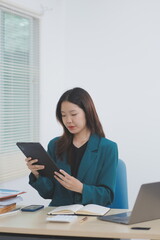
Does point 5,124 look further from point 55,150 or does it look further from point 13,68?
point 55,150

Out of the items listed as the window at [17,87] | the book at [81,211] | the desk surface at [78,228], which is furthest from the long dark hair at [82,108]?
the window at [17,87]

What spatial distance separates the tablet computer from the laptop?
0.40 metres

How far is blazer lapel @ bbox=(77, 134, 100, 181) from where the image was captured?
8.17 feet

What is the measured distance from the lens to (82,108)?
98.8 inches

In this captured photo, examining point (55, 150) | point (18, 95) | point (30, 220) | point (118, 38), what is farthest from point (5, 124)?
point (30, 220)

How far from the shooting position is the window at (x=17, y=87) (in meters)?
3.64

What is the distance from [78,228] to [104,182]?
609mm

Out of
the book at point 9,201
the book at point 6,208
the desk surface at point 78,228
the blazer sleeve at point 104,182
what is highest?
the blazer sleeve at point 104,182

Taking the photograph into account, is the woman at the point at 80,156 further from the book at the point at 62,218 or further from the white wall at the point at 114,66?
the white wall at the point at 114,66

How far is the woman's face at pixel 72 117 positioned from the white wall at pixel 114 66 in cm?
168

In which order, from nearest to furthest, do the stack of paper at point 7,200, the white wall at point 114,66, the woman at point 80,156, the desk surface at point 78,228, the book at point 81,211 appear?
the desk surface at point 78,228, the book at point 81,211, the stack of paper at point 7,200, the woman at point 80,156, the white wall at point 114,66

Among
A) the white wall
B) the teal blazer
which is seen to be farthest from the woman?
the white wall

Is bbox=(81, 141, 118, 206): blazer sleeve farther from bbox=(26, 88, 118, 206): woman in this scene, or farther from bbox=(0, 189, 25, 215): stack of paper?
bbox=(0, 189, 25, 215): stack of paper

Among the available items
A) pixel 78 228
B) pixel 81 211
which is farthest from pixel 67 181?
pixel 78 228
